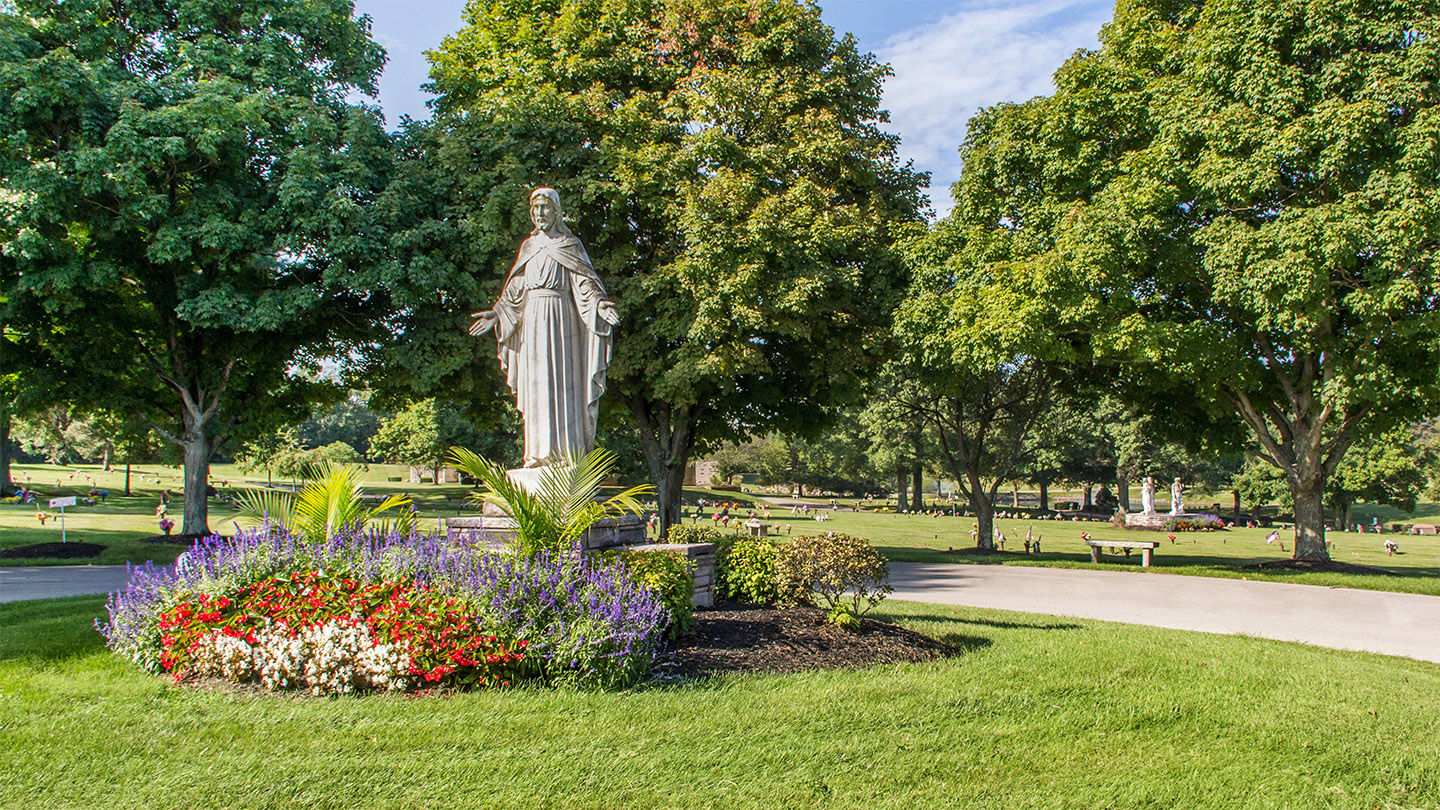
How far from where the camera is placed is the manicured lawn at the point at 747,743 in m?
4.24

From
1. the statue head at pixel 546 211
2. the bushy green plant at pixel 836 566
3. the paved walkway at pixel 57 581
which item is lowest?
the paved walkway at pixel 57 581

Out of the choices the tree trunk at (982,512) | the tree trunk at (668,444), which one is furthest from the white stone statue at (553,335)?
the tree trunk at (982,512)

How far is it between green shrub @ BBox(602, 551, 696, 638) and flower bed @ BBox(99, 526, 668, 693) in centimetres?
29

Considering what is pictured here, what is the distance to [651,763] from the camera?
4.56m

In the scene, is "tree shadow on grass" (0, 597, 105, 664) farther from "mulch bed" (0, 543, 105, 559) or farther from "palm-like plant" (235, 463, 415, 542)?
"mulch bed" (0, 543, 105, 559)

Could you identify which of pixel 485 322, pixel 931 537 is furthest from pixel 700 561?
pixel 931 537

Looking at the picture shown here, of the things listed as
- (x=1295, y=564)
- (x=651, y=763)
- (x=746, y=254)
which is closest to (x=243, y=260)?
(x=746, y=254)

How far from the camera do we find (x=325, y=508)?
7.46m

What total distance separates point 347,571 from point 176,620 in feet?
3.87

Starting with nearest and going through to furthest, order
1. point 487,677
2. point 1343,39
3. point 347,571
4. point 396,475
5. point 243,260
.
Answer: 1. point 487,677
2. point 347,571
3. point 1343,39
4. point 243,260
5. point 396,475

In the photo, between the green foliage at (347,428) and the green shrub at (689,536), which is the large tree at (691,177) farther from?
the green foliage at (347,428)

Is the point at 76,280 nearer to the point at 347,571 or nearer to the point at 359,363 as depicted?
the point at 359,363

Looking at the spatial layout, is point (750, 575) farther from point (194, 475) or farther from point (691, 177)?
point (194, 475)

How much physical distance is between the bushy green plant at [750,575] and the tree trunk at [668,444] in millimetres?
10161
